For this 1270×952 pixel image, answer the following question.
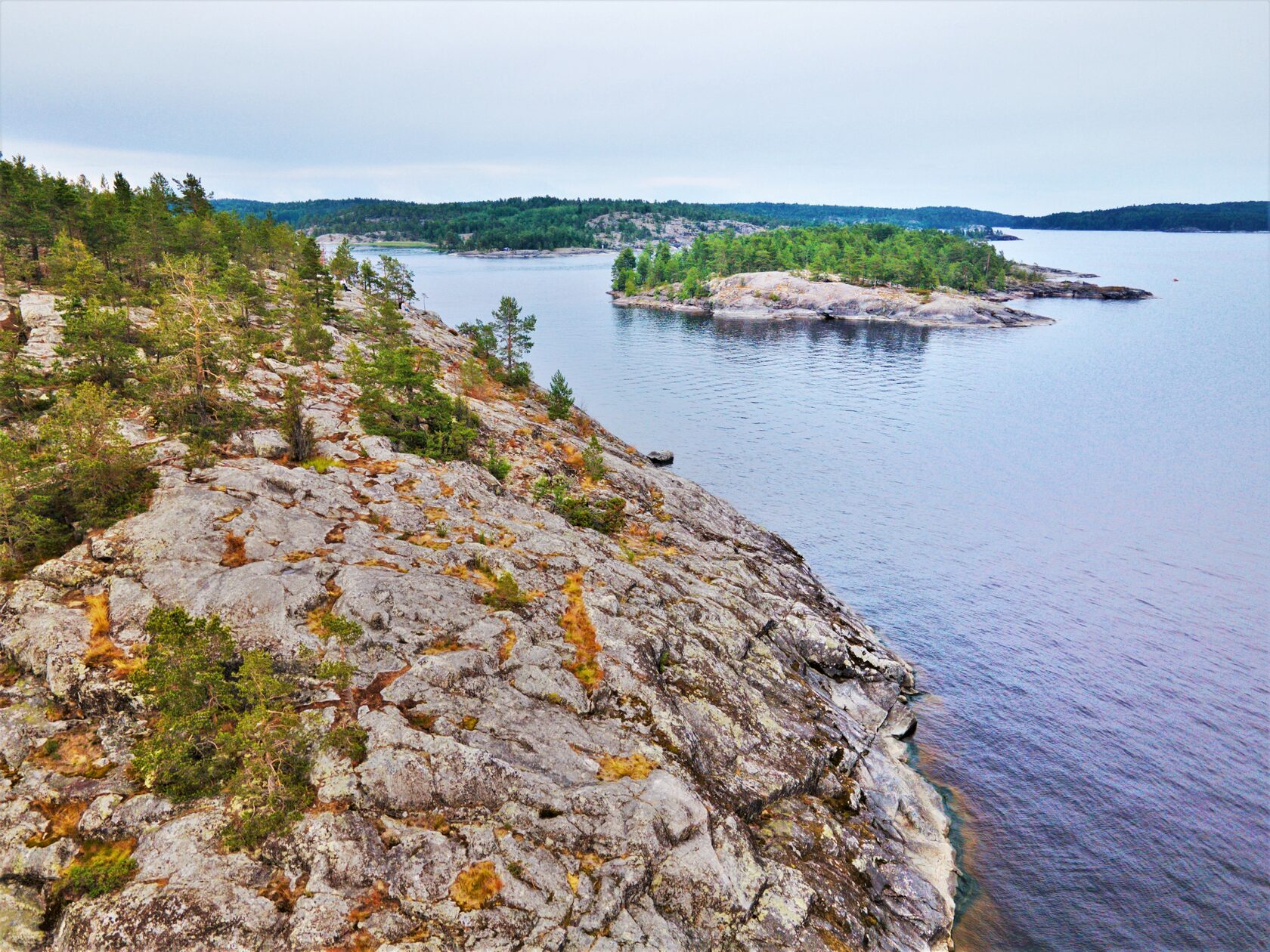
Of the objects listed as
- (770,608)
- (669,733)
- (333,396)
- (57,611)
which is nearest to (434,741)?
(669,733)

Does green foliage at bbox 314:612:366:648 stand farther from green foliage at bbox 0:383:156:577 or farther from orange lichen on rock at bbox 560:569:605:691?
green foliage at bbox 0:383:156:577

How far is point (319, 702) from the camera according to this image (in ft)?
77.5

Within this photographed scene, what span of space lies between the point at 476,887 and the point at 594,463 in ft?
125

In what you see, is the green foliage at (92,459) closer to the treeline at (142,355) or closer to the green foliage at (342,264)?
the treeline at (142,355)

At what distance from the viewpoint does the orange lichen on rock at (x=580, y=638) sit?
95.2 feet

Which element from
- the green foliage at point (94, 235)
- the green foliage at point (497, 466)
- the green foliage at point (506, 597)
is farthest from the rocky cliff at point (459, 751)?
the green foliage at point (94, 235)

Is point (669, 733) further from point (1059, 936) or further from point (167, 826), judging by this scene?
point (1059, 936)

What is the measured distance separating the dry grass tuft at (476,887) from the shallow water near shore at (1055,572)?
21.8 m

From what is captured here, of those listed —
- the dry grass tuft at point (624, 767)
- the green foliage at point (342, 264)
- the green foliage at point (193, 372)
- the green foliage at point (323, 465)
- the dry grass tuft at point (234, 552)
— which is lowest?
the dry grass tuft at point (624, 767)

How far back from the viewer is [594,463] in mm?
54719

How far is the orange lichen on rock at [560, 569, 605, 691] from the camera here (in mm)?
29016

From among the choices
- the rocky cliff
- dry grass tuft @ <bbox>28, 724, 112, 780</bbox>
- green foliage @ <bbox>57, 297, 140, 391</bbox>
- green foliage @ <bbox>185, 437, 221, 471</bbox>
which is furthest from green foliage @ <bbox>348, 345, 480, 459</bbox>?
dry grass tuft @ <bbox>28, 724, 112, 780</bbox>

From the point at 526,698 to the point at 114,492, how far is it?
69.3 feet

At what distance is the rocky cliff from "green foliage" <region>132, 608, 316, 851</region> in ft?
→ 2.06
